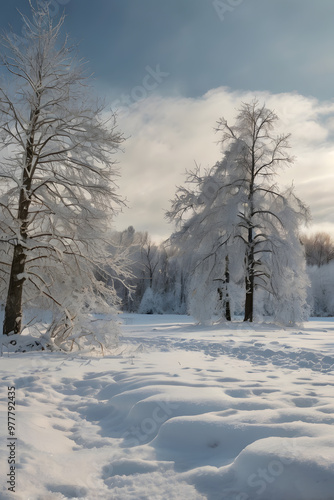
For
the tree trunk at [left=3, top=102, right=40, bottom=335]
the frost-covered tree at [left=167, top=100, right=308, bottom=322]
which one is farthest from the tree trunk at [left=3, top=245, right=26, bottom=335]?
the frost-covered tree at [left=167, top=100, right=308, bottom=322]

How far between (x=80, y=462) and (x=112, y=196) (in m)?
6.93

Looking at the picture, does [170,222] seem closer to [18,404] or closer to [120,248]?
[120,248]

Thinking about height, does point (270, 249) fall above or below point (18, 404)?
above

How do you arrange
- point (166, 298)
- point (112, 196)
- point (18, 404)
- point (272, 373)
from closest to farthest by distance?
point (18, 404) < point (272, 373) < point (112, 196) < point (166, 298)

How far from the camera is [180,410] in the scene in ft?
10.8

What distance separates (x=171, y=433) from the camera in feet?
9.25

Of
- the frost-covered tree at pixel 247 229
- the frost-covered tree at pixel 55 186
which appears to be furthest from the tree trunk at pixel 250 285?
the frost-covered tree at pixel 55 186

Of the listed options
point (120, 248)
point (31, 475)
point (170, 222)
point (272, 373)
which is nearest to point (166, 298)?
point (170, 222)

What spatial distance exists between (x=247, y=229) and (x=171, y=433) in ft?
47.8

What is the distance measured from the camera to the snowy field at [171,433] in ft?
6.76

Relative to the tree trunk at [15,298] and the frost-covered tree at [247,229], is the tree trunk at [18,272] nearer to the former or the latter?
the tree trunk at [15,298]

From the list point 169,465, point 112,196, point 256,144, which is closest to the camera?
point 169,465

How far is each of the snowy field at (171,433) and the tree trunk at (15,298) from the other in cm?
274

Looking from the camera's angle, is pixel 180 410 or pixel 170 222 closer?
pixel 180 410
